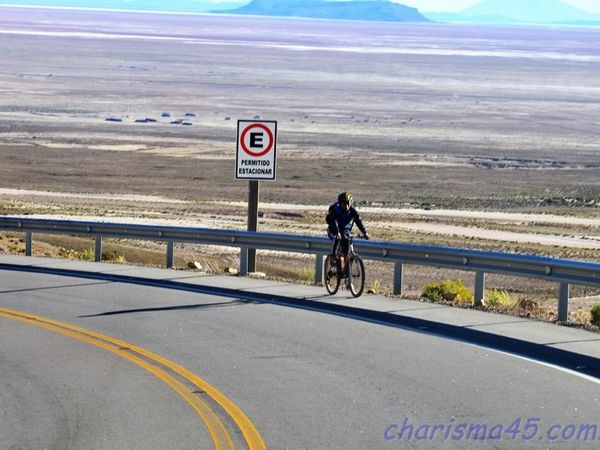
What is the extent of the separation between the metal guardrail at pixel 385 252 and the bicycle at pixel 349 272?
84 centimetres

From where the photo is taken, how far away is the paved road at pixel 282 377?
10.1 m

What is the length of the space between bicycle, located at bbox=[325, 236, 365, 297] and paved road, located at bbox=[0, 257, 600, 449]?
0.23 m

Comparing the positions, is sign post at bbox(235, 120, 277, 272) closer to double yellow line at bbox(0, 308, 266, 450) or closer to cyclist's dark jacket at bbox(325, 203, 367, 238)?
cyclist's dark jacket at bbox(325, 203, 367, 238)

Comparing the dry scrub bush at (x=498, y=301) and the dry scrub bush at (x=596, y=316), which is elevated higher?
the dry scrub bush at (x=596, y=316)

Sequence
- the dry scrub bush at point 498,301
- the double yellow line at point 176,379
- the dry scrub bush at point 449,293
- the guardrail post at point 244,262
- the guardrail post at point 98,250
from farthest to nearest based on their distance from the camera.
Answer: the guardrail post at point 98,250
the guardrail post at point 244,262
the dry scrub bush at point 449,293
the dry scrub bush at point 498,301
the double yellow line at point 176,379

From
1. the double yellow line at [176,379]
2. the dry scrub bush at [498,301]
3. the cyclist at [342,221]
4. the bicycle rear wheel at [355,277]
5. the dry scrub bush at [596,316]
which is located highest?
the cyclist at [342,221]

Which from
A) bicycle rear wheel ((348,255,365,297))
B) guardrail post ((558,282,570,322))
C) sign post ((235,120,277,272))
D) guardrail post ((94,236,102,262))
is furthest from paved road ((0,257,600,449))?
guardrail post ((94,236,102,262))

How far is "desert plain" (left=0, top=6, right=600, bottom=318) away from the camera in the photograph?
39.3 m

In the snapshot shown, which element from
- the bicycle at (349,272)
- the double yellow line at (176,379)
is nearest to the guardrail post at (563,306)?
the bicycle at (349,272)

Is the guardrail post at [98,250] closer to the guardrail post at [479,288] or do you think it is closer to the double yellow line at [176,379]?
the double yellow line at [176,379]

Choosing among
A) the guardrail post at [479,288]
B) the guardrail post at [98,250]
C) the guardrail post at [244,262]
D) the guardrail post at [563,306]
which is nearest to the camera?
the guardrail post at [563,306]

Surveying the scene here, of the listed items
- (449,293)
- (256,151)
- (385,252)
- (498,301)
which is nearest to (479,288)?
(498,301)

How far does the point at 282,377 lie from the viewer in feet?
40.0

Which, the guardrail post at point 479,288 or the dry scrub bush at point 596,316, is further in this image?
the guardrail post at point 479,288
